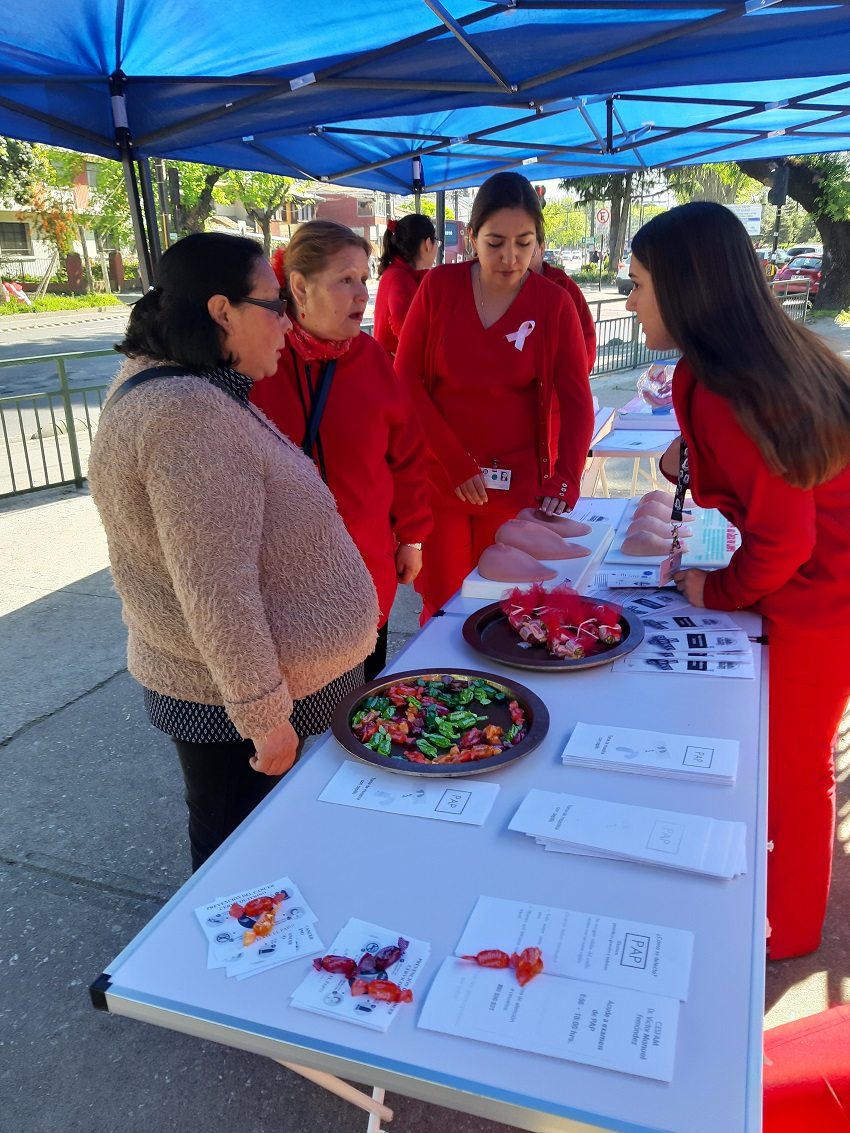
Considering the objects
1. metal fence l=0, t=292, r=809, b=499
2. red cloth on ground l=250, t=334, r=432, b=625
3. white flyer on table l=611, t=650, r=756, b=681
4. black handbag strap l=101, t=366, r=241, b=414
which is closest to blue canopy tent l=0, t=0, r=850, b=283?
metal fence l=0, t=292, r=809, b=499

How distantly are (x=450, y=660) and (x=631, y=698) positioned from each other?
0.40 metres

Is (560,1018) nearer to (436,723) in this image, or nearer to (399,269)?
(436,723)

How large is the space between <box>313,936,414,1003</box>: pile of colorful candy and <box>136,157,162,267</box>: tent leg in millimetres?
3398

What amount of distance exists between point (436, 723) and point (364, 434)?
0.91 metres

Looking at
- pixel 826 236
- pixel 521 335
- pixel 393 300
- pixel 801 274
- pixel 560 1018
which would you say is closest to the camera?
pixel 560 1018

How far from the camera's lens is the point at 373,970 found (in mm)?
997

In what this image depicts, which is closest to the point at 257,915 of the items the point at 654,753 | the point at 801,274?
the point at 654,753

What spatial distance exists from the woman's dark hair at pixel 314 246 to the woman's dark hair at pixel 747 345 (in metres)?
0.72

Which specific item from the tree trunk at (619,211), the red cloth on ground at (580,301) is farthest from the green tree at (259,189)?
the red cloth on ground at (580,301)

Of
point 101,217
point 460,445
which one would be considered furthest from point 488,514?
point 101,217

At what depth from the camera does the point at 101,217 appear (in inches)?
1324

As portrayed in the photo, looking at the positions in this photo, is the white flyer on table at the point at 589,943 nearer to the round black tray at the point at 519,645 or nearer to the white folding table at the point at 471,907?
the white folding table at the point at 471,907

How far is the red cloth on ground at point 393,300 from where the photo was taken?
4.14 meters

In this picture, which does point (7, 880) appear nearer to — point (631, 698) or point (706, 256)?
point (631, 698)
